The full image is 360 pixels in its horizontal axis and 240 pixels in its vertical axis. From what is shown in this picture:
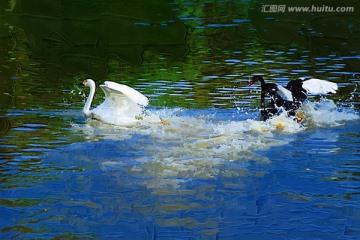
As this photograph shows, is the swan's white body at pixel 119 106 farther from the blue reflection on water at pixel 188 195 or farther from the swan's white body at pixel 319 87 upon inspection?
the swan's white body at pixel 319 87

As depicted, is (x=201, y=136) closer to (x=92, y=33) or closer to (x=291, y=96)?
(x=291, y=96)

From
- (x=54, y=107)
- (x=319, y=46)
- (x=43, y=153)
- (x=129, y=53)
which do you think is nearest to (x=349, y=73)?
(x=319, y=46)

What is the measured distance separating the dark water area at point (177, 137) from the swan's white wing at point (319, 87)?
0.47 meters

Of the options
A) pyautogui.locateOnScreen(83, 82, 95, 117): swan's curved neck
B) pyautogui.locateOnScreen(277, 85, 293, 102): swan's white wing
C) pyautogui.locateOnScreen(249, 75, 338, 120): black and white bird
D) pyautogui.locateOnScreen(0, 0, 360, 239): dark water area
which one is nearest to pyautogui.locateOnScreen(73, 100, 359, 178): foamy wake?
pyautogui.locateOnScreen(0, 0, 360, 239): dark water area

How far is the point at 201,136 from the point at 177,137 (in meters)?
0.37

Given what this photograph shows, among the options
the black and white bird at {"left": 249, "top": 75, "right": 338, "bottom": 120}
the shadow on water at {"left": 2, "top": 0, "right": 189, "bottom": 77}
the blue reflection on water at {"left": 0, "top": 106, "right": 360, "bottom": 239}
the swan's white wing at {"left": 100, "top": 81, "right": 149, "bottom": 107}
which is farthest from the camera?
the shadow on water at {"left": 2, "top": 0, "right": 189, "bottom": 77}

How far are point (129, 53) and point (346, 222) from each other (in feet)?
32.3

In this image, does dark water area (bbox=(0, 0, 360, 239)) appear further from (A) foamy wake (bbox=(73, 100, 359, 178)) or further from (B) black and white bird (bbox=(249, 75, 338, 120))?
(B) black and white bird (bbox=(249, 75, 338, 120))

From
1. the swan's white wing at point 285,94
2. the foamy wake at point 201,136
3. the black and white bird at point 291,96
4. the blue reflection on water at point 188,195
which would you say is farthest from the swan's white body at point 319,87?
the blue reflection on water at point 188,195

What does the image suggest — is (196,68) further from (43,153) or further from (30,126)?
(43,153)

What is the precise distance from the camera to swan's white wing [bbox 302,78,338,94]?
11.4m

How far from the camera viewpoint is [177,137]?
10.9 metres

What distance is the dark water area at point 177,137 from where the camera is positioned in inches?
281

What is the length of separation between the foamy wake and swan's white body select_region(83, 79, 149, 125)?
0.80 ft
